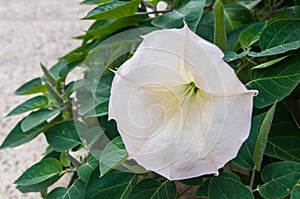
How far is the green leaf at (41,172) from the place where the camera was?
0.41m

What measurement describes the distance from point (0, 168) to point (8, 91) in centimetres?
19

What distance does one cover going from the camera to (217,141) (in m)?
0.30

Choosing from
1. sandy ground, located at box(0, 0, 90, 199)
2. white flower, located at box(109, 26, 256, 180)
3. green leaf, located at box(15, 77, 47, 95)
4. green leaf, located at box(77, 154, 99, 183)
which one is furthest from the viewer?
sandy ground, located at box(0, 0, 90, 199)

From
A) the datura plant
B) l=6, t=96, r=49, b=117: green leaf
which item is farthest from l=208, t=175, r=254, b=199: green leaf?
l=6, t=96, r=49, b=117: green leaf

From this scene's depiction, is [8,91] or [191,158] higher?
[191,158]

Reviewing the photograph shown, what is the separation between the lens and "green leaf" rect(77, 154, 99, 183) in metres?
0.39

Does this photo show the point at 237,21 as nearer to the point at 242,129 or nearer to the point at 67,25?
the point at 242,129

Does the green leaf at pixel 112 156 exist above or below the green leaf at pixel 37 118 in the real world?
above

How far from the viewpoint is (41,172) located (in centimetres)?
42

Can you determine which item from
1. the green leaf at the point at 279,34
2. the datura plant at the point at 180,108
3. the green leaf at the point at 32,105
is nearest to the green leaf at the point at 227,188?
the datura plant at the point at 180,108

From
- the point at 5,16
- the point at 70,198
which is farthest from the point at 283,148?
the point at 5,16

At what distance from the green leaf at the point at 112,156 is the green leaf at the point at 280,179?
10 cm

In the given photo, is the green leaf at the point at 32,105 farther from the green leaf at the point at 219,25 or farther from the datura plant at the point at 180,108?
the green leaf at the point at 219,25

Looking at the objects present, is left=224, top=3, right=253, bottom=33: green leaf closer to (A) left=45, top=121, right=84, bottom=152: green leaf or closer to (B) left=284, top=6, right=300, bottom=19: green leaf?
(B) left=284, top=6, right=300, bottom=19: green leaf
